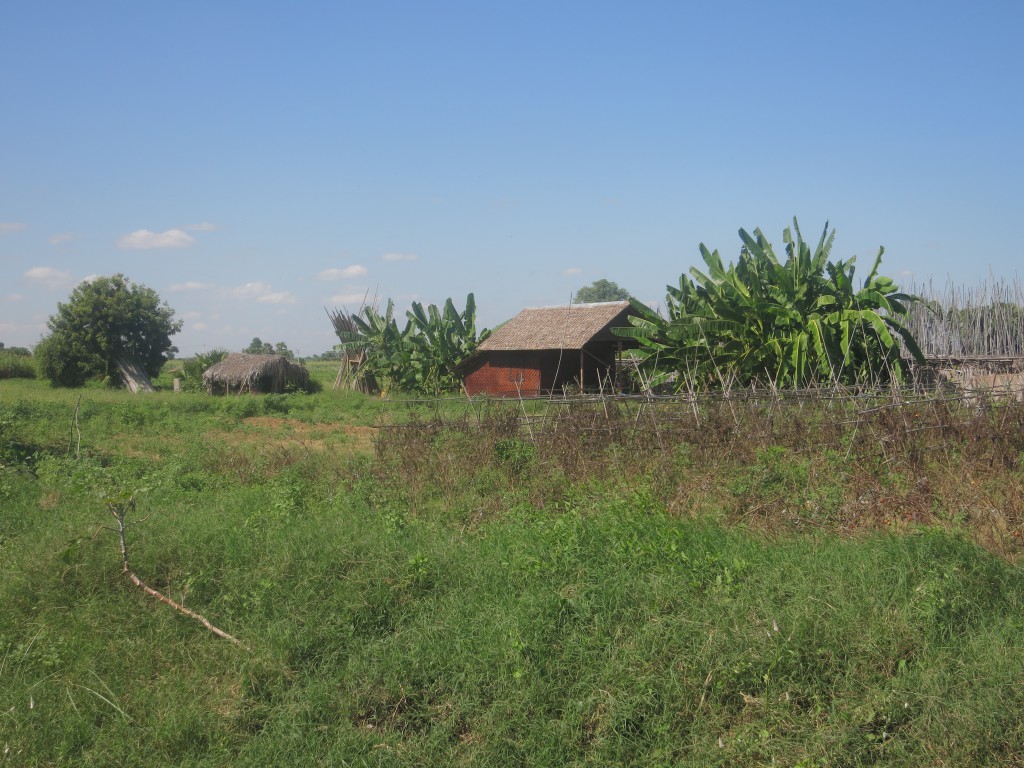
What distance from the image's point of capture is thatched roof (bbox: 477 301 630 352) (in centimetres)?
1622

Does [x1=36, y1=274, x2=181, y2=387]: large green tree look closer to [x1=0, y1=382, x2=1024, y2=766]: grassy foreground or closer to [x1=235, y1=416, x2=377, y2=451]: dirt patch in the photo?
[x1=235, y1=416, x2=377, y2=451]: dirt patch

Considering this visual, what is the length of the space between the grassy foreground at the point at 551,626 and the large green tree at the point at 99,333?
691 inches

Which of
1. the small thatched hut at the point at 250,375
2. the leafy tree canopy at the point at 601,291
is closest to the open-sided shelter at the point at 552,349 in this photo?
the small thatched hut at the point at 250,375

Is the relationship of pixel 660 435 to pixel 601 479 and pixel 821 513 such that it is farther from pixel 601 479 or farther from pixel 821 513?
pixel 821 513

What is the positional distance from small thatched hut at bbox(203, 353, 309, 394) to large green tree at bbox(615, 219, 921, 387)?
1175 cm

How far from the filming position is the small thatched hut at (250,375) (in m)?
20.6

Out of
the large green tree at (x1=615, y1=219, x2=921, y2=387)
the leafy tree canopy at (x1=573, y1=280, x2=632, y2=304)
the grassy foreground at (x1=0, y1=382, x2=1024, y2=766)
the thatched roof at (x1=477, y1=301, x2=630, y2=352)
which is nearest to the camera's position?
the grassy foreground at (x1=0, y1=382, x2=1024, y2=766)

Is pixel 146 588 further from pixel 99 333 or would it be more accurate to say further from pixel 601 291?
pixel 601 291

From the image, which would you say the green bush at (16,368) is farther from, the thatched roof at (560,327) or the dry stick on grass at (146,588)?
the dry stick on grass at (146,588)

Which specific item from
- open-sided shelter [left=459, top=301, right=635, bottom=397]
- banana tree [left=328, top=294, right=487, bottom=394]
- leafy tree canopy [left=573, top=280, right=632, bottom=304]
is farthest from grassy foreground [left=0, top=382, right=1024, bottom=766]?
leafy tree canopy [left=573, top=280, right=632, bottom=304]

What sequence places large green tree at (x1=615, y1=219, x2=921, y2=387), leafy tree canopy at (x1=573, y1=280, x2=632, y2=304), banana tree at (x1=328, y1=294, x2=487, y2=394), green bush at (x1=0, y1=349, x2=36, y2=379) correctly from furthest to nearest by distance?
1. leafy tree canopy at (x1=573, y1=280, x2=632, y2=304)
2. green bush at (x1=0, y1=349, x2=36, y2=379)
3. banana tree at (x1=328, y1=294, x2=487, y2=394)
4. large green tree at (x1=615, y1=219, x2=921, y2=387)

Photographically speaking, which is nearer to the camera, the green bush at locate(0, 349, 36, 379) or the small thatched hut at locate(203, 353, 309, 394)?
the small thatched hut at locate(203, 353, 309, 394)

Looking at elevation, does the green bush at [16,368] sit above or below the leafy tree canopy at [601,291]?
below

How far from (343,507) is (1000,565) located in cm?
470
